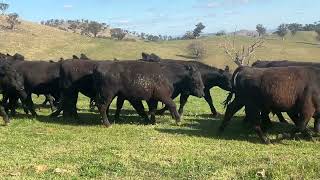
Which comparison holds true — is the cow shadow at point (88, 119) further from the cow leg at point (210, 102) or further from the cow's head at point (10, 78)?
the cow leg at point (210, 102)

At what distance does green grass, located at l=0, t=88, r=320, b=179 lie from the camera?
884cm

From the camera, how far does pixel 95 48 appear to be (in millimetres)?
73875

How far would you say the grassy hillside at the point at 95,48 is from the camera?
66688 mm

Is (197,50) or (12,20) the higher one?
(12,20)

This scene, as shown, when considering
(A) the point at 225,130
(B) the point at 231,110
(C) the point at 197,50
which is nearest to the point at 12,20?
(C) the point at 197,50

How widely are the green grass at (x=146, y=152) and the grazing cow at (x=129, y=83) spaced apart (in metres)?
0.74

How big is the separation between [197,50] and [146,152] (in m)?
77.4

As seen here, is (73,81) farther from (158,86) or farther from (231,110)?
(231,110)

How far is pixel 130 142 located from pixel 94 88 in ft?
11.8

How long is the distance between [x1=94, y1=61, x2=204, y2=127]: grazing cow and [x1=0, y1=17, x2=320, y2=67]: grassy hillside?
4910 centimetres

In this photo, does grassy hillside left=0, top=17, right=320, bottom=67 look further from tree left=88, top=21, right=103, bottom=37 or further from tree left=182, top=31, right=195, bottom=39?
tree left=182, top=31, right=195, bottom=39

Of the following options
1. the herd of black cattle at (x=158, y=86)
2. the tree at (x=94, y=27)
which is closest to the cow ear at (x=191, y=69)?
the herd of black cattle at (x=158, y=86)

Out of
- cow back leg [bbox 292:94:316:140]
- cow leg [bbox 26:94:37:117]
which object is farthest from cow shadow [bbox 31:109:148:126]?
cow back leg [bbox 292:94:316:140]

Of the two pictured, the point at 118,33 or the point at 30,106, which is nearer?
the point at 30,106
